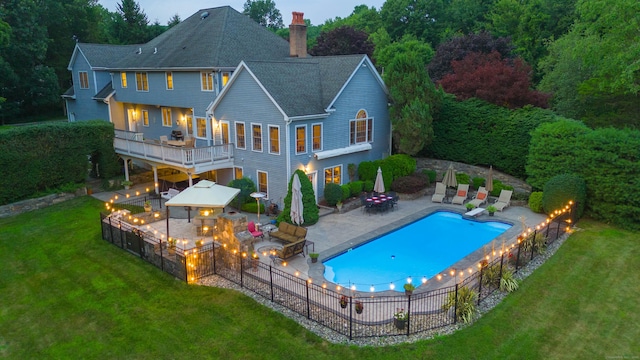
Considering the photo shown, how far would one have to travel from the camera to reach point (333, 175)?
79.9 feet

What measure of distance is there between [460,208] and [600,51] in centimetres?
1233

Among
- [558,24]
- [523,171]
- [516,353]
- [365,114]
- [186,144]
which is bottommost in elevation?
[516,353]

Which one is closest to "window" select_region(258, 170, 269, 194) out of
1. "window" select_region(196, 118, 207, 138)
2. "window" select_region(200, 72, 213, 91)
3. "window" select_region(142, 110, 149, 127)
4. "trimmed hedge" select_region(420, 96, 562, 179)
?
"window" select_region(196, 118, 207, 138)

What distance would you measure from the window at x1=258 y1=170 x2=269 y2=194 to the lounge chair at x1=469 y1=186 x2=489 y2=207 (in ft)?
37.3

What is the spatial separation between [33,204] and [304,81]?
53.3ft

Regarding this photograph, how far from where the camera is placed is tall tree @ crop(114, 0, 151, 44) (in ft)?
178

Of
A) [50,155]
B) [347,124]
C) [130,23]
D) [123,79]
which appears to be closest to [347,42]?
[123,79]

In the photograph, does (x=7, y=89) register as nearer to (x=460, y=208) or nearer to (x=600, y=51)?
(x=460, y=208)

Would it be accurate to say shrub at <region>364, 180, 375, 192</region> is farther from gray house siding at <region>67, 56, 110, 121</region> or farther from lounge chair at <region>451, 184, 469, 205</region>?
gray house siding at <region>67, 56, 110, 121</region>

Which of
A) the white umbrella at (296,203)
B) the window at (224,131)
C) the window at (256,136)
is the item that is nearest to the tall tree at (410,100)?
the window at (256,136)

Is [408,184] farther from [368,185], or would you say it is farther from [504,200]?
[504,200]

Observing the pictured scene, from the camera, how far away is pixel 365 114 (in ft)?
84.3

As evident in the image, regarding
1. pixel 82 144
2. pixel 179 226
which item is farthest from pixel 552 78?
pixel 82 144

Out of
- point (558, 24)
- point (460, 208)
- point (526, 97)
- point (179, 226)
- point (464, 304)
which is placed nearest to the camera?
point (464, 304)
